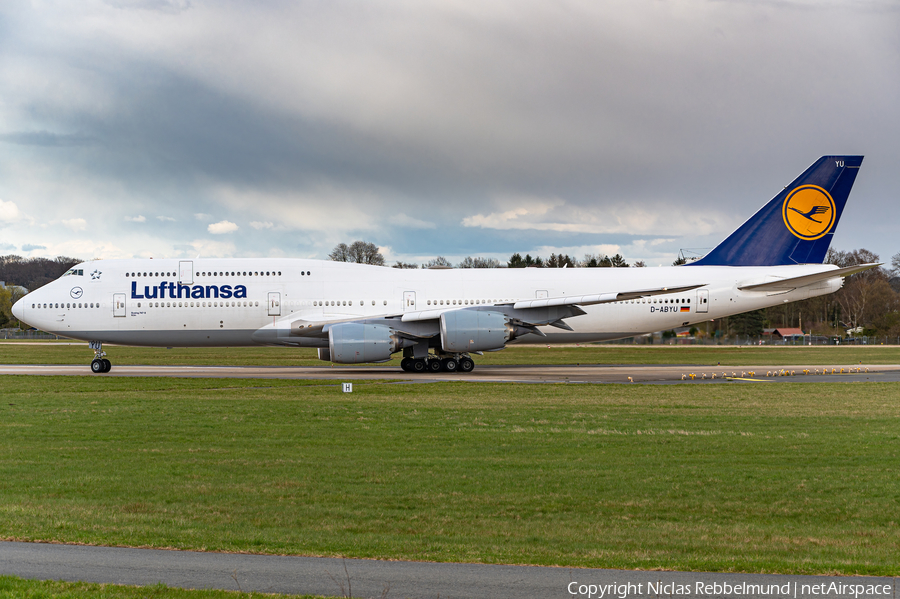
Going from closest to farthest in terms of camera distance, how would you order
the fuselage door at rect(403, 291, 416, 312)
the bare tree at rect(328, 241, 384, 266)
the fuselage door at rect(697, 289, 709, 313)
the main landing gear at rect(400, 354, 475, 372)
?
1. the main landing gear at rect(400, 354, 475, 372)
2. the fuselage door at rect(403, 291, 416, 312)
3. the fuselage door at rect(697, 289, 709, 313)
4. the bare tree at rect(328, 241, 384, 266)

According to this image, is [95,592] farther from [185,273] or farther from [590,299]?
[185,273]

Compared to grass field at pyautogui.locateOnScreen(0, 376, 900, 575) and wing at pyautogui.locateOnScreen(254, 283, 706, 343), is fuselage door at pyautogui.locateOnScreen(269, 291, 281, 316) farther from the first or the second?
grass field at pyautogui.locateOnScreen(0, 376, 900, 575)

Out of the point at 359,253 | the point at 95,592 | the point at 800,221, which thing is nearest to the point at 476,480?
the point at 95,592

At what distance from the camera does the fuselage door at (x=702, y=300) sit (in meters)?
31.6

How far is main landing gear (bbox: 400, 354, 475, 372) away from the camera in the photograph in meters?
29.6

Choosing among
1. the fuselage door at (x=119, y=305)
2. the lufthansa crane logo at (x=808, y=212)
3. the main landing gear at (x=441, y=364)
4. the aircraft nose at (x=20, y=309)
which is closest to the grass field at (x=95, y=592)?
the main landing gear at (x=441, y=364)

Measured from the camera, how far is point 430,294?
31.1 metres

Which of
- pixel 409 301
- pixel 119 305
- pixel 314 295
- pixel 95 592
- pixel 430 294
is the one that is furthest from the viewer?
pixel 430 294

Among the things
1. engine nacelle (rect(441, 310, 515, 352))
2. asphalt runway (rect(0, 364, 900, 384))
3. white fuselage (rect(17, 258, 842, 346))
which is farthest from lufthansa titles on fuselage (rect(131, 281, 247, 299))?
engine nacelle (rect(441, 310, 515, 352))

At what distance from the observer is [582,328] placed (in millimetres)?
31656

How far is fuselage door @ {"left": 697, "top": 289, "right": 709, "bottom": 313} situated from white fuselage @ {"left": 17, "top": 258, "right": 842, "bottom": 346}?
0.04 metres

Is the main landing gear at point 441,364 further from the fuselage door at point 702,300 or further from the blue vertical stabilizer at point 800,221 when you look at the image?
the blue vertical stabilizer at point 800,221

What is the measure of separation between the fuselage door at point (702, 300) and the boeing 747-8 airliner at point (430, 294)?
5cm

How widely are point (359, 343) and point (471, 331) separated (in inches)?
165
